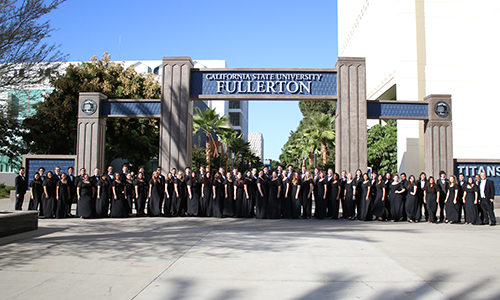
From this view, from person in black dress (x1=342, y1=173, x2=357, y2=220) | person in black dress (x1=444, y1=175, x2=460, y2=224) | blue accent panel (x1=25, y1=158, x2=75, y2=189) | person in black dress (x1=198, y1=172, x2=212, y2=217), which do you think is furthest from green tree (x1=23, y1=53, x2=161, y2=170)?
person in black dress (x1=444, y1=175, x2=460, y2=224)

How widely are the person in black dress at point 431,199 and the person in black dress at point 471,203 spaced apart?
2.73 feet

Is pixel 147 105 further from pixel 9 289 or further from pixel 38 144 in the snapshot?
pixel 9 289

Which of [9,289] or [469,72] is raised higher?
[469,72]

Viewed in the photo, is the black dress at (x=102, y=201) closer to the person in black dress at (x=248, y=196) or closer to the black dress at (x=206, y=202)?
the black dress at (x=206, y=202)

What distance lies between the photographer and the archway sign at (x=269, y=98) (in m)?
17.7

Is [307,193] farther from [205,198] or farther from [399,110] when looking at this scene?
[399,110]

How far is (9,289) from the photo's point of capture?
17.6 ft

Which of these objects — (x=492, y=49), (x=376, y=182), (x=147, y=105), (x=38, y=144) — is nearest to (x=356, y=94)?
(x=376, y=182)

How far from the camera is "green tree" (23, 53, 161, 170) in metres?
25.3

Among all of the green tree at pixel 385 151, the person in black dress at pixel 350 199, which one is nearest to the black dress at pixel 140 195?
the person in black dress at pixel 350 199

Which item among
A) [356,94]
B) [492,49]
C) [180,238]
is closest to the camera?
[180,238]

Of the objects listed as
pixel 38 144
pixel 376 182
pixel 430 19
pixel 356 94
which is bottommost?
pixel 376 182

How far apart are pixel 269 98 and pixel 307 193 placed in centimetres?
535

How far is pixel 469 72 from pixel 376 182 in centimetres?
1294
